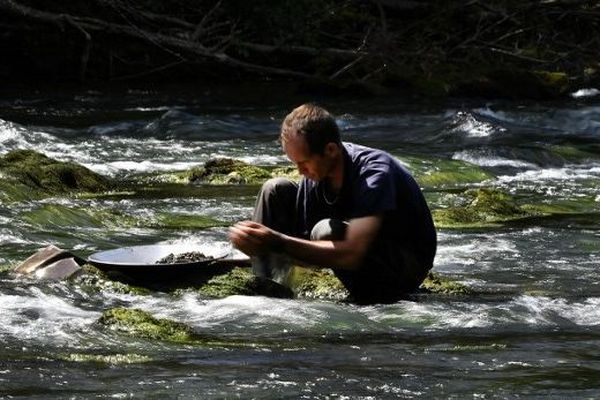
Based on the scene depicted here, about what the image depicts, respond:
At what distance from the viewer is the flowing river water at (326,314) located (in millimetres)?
4809

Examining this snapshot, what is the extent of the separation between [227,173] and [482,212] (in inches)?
123

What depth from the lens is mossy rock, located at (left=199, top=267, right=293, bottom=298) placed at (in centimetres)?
666

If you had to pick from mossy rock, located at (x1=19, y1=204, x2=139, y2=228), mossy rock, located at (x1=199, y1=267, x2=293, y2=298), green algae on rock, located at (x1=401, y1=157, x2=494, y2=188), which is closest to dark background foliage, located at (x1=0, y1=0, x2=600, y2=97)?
green algae on rock, located at (x1=401, y1=157, x2=494, y2=188)

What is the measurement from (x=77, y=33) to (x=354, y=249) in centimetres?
1760

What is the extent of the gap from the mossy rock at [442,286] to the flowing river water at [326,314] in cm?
14

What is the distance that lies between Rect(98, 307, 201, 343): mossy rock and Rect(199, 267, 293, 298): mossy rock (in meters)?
0.81

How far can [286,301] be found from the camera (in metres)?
6.58

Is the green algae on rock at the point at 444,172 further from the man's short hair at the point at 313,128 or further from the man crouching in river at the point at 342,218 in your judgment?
the man's short hair at the point at 313,128

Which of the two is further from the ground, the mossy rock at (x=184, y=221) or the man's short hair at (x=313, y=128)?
the man's short hair at (x=313, y=128)

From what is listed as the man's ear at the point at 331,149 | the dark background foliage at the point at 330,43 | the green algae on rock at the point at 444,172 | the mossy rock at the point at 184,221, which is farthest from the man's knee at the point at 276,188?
the dark background foliage at the point at 330,43

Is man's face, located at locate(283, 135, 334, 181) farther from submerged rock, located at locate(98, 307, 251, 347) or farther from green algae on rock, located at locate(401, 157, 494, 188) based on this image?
green algae on rock, located at locate(401, 157, 494, 188)

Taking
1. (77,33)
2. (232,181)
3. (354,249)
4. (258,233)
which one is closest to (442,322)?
(354,249)

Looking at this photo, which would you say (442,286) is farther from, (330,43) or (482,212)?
(330,43)

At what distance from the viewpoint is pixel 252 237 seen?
19.1 ft
